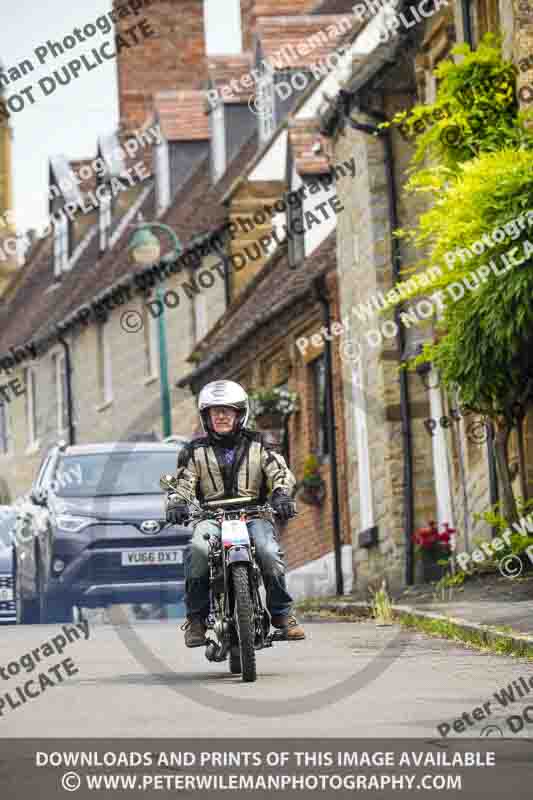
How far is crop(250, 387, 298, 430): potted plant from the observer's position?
30.5 metres

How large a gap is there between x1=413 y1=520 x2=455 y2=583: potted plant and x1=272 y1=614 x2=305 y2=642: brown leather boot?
453 inches

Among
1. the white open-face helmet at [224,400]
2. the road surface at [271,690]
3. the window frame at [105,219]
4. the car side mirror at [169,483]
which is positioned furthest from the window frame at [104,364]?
the white open-face helmet at [224,400]

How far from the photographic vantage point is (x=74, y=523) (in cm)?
1945

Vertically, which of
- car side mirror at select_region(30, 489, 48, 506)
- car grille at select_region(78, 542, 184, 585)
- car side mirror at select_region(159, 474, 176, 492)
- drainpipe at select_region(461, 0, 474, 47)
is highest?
drainpipe at select_region(461, 0, 474, 47)

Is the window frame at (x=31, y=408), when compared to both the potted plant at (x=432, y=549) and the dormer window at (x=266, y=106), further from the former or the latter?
the potted plant at (x=432, y=549)

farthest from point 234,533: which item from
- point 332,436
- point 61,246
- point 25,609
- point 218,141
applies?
point 61,246

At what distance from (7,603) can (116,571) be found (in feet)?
12.8

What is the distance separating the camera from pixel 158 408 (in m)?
42.2

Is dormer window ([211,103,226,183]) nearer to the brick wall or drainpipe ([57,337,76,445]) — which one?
the brick wall

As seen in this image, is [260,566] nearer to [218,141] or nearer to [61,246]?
[218,141]

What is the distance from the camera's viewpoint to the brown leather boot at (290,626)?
11.3m

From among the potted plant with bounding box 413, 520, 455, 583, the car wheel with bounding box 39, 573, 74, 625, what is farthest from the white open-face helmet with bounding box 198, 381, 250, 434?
the potted plant with bounding box 413, 520, 455, 583

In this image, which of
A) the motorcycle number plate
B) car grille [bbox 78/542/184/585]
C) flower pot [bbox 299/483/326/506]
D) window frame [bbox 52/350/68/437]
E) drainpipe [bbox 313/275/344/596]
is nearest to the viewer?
the motorcycle number plate
